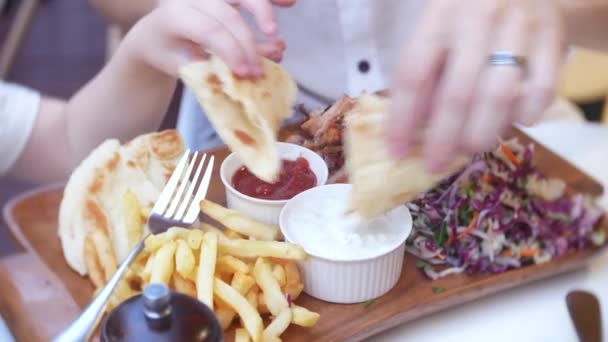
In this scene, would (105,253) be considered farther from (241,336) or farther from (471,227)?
(471,227)

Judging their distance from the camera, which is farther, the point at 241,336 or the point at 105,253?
the point at 105,253

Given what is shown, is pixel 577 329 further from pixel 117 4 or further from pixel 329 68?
pixel 117 4

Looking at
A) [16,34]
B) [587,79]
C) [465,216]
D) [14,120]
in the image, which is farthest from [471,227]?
[16,34]

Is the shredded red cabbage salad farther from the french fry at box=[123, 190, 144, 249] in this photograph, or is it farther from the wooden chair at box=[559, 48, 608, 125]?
the wooden chair at box=[559, 48, 608, 125]

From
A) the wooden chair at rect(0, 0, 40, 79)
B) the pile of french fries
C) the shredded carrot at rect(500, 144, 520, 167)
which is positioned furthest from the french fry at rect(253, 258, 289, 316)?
the wooden chair at rect(0, 0, 40, 79)

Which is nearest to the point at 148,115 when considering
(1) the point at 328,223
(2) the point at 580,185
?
(1) the point at 328,223

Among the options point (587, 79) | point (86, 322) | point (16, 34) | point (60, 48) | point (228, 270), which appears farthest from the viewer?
point (60, 48)
